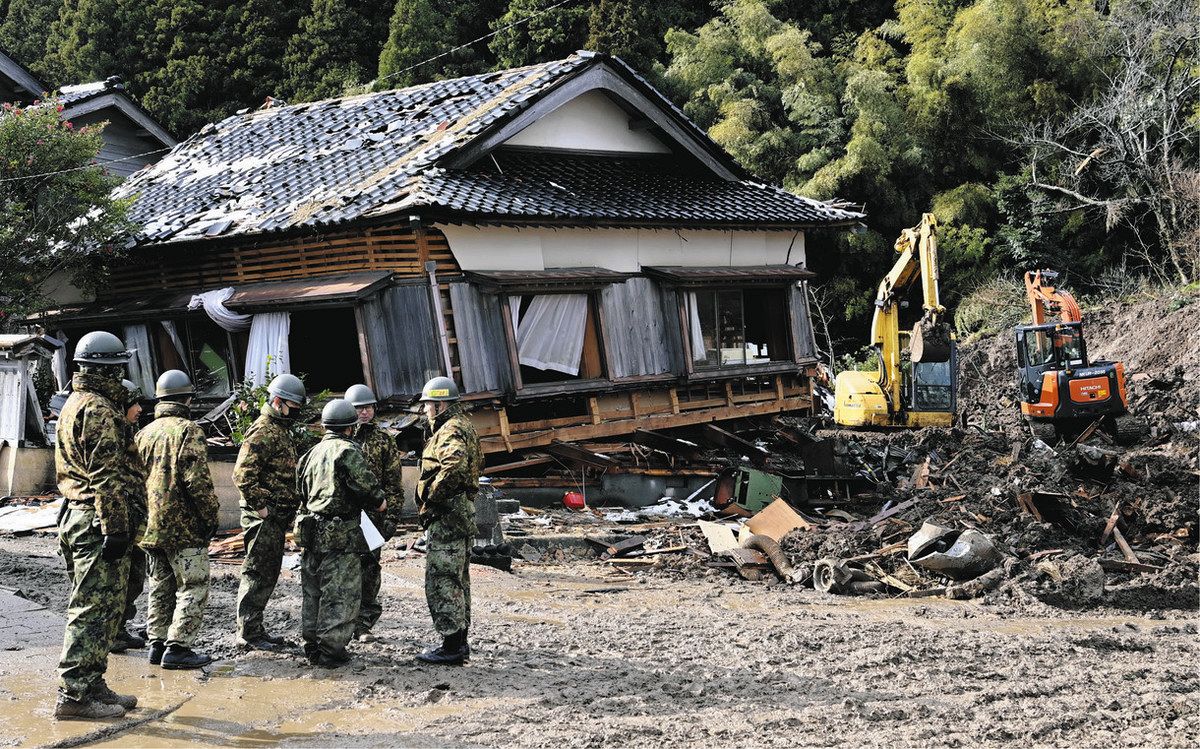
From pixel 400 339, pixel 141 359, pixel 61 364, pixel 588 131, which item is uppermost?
pixel 588 131

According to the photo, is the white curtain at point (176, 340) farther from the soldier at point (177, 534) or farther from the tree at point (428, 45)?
the tree at point (428, 45)

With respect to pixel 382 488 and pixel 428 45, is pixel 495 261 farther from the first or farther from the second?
pixel 428 45

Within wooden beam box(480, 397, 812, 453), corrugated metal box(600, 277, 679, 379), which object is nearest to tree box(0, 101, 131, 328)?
wooden beam box(480, 397, 812, 453)

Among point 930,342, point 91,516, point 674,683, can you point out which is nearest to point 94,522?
point 91,516

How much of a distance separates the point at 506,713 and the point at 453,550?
1.33 m

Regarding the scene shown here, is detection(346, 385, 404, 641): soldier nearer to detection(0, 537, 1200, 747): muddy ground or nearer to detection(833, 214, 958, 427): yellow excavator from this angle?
detection(0, 537, 1200, 747): muddy ground

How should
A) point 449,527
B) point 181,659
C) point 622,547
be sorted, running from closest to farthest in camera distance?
point 181,659
point 449,527
point 622,547

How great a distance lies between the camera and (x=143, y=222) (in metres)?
16.7

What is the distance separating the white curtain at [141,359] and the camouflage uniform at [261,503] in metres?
10.1

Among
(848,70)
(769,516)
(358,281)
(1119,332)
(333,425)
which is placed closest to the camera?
(333,425)

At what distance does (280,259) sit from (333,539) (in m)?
9.08

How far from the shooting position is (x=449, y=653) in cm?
714

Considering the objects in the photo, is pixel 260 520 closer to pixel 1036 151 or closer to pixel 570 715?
pixel 570 715

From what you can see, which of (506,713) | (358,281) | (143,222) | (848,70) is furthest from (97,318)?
(848,70)
